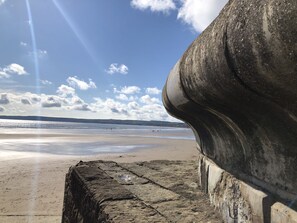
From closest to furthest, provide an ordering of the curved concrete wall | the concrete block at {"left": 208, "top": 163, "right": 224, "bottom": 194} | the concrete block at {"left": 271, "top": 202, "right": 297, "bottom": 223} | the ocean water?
the curved concrete wall
the concrete block at {"left": 271, "top": 202, "right": 297, "bottom": 223}
the concrete block at {"left": 208, "top": 163, "right": 224, "bottom": 194}
the ocean water

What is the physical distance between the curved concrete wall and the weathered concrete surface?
54 centimetres

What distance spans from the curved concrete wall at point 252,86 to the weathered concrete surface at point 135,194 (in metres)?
0.54

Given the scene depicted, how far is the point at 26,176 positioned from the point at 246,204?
33.9ft

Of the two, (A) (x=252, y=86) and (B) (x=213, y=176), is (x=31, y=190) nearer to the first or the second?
(B) (x=213, y=176)

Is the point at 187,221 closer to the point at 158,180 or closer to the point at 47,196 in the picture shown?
the point at 158,180

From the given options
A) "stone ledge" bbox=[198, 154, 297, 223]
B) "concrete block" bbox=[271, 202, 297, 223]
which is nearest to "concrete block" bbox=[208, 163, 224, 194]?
"stone ledge" bbox=[198, 154, 297, 223]

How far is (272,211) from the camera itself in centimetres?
149

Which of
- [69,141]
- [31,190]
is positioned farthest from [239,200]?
[69,141]

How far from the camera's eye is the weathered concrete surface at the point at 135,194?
231 centimetres

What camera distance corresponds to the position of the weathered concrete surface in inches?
90.8

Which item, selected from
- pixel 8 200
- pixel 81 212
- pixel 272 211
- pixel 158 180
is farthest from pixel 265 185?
pixel 8 200

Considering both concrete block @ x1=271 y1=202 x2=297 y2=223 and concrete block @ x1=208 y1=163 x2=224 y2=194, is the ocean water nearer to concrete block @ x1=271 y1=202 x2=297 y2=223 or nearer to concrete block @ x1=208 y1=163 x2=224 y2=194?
concrete block @ x1=208 y1=163 x2=224 y2=194

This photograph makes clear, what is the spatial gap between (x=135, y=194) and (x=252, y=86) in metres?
1.90

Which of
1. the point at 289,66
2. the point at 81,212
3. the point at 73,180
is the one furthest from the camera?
the point at 73,180
